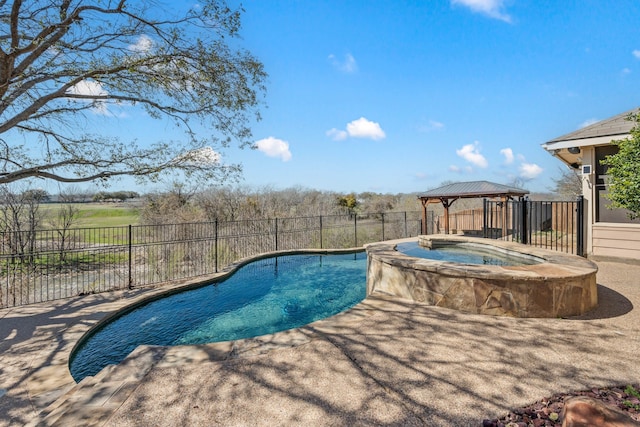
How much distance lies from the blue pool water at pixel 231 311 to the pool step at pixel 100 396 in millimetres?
1011

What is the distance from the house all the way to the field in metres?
14.3

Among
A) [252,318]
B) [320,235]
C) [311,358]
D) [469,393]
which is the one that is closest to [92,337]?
[252,318]

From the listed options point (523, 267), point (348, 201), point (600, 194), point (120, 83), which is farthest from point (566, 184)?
point (120, 83)

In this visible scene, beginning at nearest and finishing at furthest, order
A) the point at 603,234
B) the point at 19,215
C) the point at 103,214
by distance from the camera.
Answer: the point at 603,234, the point at 19,215, the point at 103,214

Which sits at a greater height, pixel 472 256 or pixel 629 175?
pixel 629 175

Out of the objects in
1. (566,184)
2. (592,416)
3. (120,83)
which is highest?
(120,83)

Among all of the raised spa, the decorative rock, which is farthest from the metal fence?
the decorative rock

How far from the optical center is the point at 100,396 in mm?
2232

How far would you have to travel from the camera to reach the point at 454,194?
10.9m

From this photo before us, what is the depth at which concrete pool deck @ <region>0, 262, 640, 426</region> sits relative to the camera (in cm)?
199

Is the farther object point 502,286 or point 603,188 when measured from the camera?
point 603,188

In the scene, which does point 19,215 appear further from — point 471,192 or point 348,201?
point 348,201

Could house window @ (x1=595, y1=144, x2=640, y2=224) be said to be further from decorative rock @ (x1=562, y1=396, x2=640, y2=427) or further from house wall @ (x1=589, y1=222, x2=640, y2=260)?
decorative rock @ (x1=562, y1=396, x2=640, y2=427)

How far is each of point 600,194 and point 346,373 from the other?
8208 millimetres
